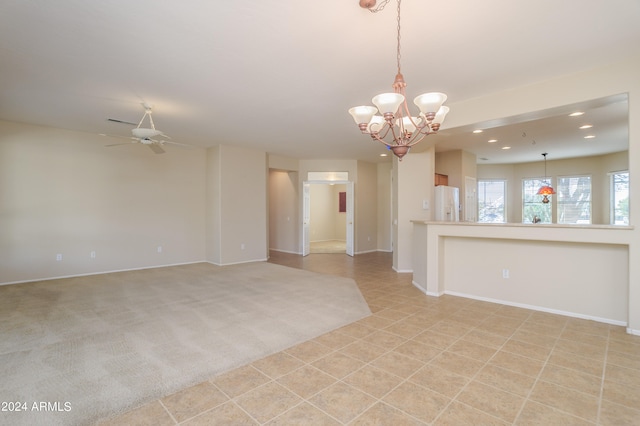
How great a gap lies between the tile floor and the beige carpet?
28cm

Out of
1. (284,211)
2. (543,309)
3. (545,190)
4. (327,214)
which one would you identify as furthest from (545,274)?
(327,214)

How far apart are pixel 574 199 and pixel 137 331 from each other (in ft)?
35.8

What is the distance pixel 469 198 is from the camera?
7723mm

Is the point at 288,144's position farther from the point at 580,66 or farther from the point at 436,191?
the point at 580,66

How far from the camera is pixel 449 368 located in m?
2.44

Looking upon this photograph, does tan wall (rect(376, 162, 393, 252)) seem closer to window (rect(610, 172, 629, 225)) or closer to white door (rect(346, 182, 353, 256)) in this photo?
white door (rect(346, 182, 353, 256))

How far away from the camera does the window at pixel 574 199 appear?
8.66 meters

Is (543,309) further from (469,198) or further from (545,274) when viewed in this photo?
(469,198)

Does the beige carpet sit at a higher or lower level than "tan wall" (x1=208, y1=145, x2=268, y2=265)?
lower

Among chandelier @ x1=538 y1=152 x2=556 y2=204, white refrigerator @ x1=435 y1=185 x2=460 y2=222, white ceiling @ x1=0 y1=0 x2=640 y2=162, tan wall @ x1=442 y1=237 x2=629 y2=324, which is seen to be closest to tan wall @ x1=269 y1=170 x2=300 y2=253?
white refrigerator @ x1=435 y1=185 x2=460 y2=222

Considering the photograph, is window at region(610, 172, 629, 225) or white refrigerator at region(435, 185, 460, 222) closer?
white refrigerator at region(435, 185, 460, 222)

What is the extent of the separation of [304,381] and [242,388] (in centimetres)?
44

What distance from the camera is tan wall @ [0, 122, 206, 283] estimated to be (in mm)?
5164

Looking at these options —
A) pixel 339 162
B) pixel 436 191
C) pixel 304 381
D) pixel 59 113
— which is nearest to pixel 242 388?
pixel 304 381
